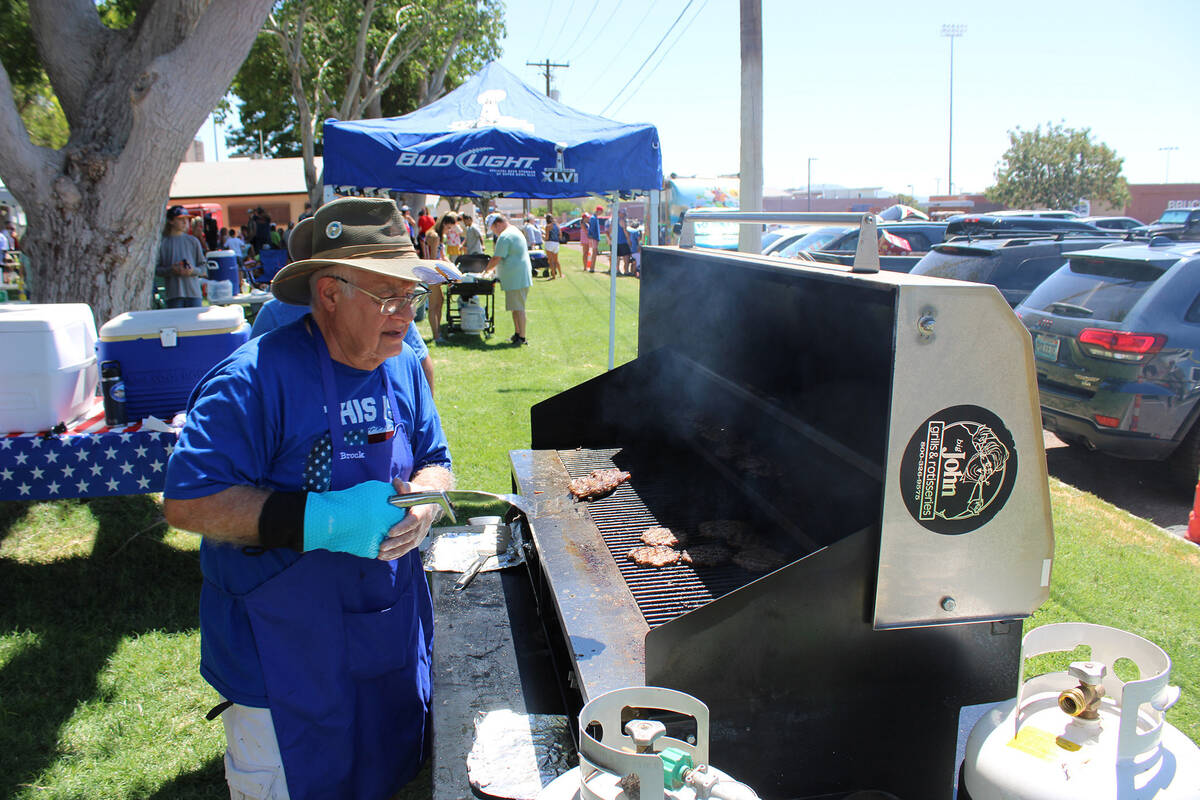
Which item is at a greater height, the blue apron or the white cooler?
the white cooler

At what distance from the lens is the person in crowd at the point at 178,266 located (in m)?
12.0

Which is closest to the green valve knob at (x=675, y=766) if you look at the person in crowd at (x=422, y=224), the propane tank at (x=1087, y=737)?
the propane tank at (x=1087, y=737)

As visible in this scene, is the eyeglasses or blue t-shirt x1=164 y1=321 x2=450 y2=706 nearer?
blue t-shirt x1=164 y1=321 x2=450 y2=706

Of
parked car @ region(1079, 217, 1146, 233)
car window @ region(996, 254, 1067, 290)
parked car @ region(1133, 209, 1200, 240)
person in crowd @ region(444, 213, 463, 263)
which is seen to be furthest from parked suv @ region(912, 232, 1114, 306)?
person in crowd @ region(444, 213, 463, 263)

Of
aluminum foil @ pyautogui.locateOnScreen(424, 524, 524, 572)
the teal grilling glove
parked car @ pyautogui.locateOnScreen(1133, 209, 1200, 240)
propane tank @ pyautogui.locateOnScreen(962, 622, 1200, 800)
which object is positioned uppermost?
parked car @ pyautogui.locateOnScreen(1133, 209, 1200, 240)

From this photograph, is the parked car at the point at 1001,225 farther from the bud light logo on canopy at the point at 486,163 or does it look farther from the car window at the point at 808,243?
the bud light logo on canopy at the point at 486,163

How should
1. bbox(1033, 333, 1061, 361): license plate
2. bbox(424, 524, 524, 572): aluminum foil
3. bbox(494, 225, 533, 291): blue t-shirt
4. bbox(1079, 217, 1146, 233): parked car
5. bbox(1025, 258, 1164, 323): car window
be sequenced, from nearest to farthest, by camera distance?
bbox(424, 524, 524, 572): aluminum foil, bbox(1025, 258, 1164, 323): car window, bbox(1033, 333, 1061, 361): license plate, bbox(494, 225, 533, 291): blue t-shirt, bbox(1079, 217, 1146, 233): parked car

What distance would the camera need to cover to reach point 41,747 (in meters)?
3.13

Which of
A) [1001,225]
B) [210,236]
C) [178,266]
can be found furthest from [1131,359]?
[210,236]

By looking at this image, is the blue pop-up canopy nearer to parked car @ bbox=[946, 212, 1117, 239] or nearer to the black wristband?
parked car @ bbox=[946, 212, 1117, 239]

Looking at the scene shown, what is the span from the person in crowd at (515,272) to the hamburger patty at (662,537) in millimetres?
8774

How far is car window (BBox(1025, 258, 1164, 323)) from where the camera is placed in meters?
6.07

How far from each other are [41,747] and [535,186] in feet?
18.8

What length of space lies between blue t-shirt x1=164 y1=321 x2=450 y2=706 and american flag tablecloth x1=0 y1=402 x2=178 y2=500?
229 centimetres
